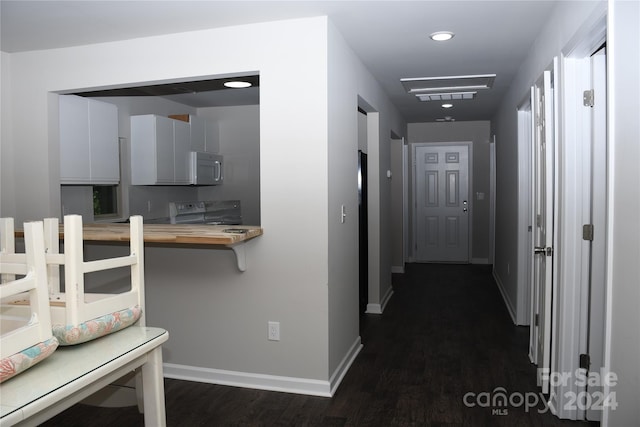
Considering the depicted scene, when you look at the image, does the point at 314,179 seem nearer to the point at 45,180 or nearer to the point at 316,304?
the point at 316,304

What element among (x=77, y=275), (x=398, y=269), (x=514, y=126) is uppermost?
(x=514, y=126)

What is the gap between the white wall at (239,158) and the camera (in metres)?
6.34

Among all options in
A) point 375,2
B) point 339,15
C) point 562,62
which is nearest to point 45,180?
point 339,15

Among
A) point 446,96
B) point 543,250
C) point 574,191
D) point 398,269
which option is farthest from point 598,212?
point 398,269

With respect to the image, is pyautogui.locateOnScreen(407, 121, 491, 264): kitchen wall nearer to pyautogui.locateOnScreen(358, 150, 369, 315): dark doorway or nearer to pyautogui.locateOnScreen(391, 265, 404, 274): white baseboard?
pyautogui.locateOnScreen(391, 265, 404, 274): white baseboard

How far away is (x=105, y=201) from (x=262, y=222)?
2.29m

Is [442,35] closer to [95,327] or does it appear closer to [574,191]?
[574,191]

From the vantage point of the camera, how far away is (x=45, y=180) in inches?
145

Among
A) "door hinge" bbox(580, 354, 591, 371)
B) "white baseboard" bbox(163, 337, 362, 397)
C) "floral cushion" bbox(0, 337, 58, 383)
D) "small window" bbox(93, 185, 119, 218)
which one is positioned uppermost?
"small window" bbox(93, 185, 119, 218)

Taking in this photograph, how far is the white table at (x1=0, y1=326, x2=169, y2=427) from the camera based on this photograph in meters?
1.33

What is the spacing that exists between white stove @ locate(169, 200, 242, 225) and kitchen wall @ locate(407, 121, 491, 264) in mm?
3855

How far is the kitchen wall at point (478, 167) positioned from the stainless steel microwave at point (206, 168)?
12.5 feet

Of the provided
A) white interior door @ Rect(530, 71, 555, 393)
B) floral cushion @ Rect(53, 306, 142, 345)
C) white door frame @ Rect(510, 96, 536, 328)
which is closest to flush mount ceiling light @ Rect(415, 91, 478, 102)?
white door frame @ Rect(510, 96, 536, 328)

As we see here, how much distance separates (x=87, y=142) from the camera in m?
4.02
